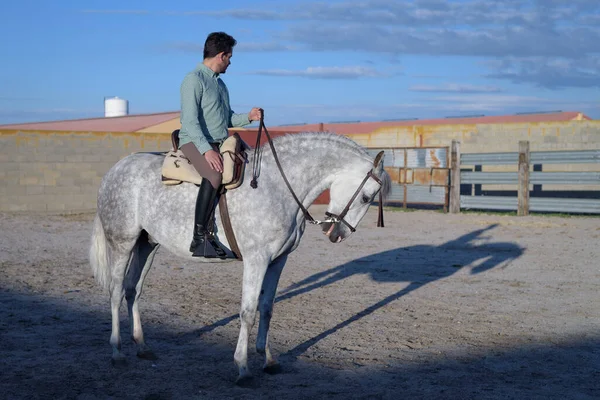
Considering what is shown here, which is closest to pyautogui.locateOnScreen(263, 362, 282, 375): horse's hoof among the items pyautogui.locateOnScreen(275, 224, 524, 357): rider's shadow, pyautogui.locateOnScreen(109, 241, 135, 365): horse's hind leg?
pyautogui.locateOnScreen(109, 241, 135, 365): horse's hind leg

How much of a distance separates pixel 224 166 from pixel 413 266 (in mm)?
5909

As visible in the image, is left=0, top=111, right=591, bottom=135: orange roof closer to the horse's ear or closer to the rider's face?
the rider's face

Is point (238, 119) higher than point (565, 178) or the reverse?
higher

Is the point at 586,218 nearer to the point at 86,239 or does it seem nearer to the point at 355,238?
the point at 355,238

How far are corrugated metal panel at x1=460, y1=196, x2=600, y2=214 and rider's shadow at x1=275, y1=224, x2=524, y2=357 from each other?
4791 mm

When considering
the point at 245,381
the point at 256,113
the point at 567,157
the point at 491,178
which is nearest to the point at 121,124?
the point at 491,178

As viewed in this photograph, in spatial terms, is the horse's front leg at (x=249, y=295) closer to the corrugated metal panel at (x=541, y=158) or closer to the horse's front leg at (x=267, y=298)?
the horse's front leg at (x=267, y=298)

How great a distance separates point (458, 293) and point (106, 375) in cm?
481

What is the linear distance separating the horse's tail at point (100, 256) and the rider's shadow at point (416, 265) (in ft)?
7.88

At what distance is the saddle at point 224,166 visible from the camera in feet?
16.5

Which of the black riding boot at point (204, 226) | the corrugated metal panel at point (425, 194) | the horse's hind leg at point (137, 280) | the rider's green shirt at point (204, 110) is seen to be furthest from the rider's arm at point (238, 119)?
the corrugated metal panel at point (425, 194)

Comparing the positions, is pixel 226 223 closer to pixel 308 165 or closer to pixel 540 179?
pixel 308 165

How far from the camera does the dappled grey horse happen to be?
5.03 m

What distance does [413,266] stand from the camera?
10.3 m
